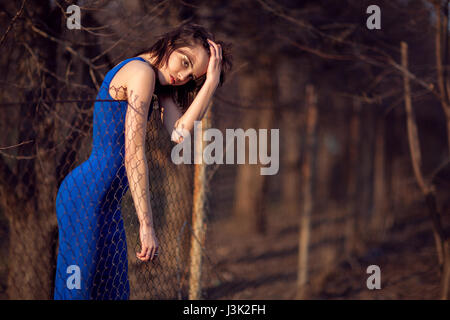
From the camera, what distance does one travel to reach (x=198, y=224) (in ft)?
12.5

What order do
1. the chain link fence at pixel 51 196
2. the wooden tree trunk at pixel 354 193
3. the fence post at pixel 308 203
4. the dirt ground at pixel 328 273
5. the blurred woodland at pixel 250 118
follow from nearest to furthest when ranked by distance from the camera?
the chain link fence at pixel 51 196, the blurred woodland at pixel 250 118, the dirt ground at pixel 328 273, the fence post at pixel 308 203, the wooden tree trunk at pixel 354 193

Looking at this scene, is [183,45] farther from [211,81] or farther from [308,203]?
[308,203]

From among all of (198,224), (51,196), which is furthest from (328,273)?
(51,196)

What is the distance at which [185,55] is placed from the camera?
224 cm

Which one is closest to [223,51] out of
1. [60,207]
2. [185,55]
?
[185,55]

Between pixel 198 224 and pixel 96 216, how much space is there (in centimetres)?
178

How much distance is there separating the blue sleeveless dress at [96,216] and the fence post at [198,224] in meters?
1.58

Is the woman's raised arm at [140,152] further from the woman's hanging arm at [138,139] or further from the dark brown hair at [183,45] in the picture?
the dark brown hair at [183,45]

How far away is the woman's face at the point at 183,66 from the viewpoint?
2.22 meters

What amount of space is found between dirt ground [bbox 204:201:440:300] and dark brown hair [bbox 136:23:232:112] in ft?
6.32

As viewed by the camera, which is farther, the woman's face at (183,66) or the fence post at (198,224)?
the fence post at (198,224)

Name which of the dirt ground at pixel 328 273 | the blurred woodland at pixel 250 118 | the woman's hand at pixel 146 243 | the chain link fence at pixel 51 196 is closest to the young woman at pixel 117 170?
the woman's hand at pixel 146 243

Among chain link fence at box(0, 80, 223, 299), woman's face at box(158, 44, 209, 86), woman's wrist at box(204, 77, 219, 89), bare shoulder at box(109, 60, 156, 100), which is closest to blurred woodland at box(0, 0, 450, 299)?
chain link fence at box(0, 80, 223, 299)
